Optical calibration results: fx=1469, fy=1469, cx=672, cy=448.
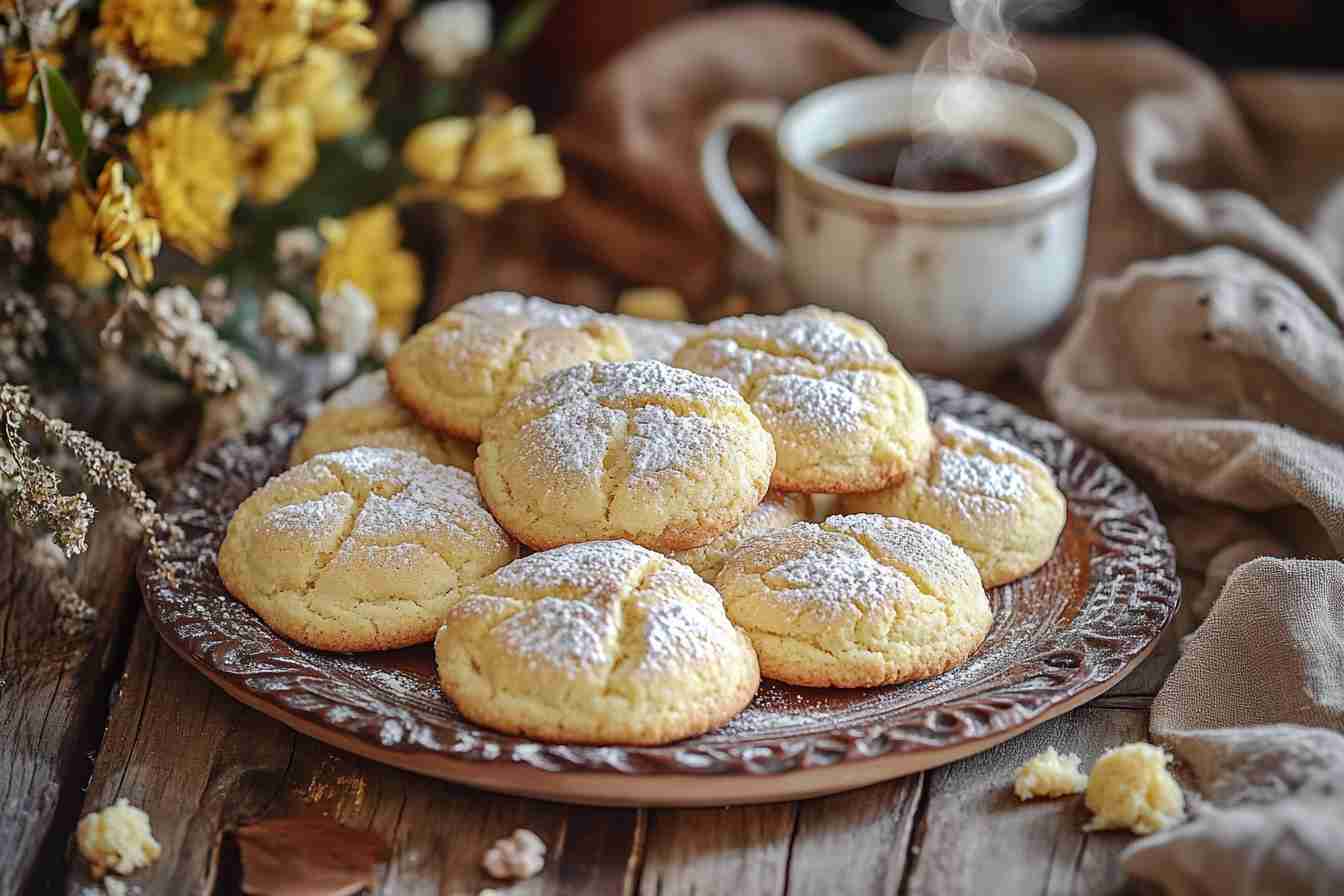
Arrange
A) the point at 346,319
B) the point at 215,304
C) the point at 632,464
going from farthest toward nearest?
the point at 346,319
the point at 215,304
the point at 632,464

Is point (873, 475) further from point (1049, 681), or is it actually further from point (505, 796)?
point (505, 796)

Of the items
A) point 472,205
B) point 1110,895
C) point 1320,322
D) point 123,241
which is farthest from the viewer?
point 472,205

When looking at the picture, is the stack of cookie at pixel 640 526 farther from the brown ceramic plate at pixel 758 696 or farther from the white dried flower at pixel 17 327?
the white dried flower at pixel 17 327

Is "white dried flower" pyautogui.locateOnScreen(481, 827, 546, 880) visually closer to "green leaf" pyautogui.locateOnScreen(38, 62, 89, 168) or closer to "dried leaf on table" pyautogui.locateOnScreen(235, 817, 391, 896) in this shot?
"dried leaf on table" pyautogui.locateOnScreen(235, 817, 391, 896)

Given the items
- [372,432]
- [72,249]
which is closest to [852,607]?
[372,432]

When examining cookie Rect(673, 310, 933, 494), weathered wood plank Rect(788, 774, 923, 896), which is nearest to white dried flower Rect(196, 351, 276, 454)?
cookie Rect(673, 310, 933, 494)

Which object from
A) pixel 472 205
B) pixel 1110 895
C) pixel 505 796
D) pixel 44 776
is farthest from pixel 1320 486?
pixel 44 776

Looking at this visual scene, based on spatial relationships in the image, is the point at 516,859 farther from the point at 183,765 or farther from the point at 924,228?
the point at 924,228
